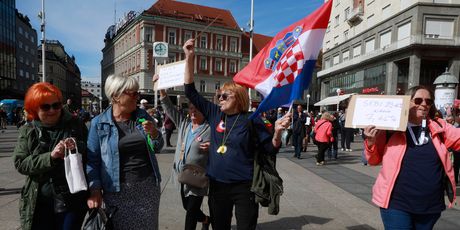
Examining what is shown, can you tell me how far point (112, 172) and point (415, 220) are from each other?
2.47 metres

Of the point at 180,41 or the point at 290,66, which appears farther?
the point at 180,41

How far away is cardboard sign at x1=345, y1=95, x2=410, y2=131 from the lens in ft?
8.25

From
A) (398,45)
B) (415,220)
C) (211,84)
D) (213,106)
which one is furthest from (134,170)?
(211,84)

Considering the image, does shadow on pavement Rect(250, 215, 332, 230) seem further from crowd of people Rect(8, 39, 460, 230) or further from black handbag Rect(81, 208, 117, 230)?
black handbag Rect(81, 208, 117, 230)

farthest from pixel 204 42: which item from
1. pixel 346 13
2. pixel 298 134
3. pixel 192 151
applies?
pixel 192 151

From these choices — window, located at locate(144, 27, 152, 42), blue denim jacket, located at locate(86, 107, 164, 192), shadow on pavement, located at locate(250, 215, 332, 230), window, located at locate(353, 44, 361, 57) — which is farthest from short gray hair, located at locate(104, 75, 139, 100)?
window, located at locate(144, 27, 152, 42)

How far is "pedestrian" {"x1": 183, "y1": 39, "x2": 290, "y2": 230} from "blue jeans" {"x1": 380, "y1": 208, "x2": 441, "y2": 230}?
97 cm

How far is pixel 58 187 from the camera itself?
2.41m

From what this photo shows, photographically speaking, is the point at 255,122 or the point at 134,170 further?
the point at 255,122

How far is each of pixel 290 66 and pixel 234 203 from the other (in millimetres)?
1385

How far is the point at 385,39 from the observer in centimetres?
3109

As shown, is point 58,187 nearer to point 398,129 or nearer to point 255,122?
point 255,122

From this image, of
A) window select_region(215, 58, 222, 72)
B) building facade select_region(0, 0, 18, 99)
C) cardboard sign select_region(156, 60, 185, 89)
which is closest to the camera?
cardboard sign select_region(156, 60, 185, 89)

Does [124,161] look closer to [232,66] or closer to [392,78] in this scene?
[392,78]
